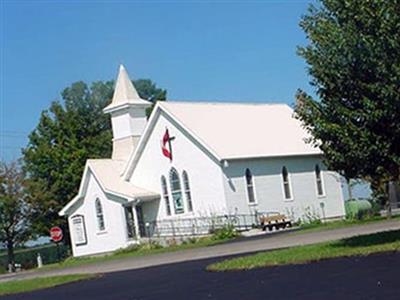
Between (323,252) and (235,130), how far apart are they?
31.5m

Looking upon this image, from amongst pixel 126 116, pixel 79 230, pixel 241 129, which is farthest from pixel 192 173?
pixel 79 230

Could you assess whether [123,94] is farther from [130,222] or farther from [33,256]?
[33,256]

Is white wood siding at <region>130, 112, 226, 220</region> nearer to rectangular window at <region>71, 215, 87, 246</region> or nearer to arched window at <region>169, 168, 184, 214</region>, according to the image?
arched window at <region>169, 168, 184, 214</region>

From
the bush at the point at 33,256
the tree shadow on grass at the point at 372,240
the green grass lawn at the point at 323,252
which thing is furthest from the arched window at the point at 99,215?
the tree shadow on grass at the point at 372,240

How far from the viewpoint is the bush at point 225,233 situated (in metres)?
46.0

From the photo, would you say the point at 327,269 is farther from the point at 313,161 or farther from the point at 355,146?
the point at 313,161

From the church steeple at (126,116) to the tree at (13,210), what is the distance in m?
9.54

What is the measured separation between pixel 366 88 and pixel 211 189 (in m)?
28.7

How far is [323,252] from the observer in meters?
21.6

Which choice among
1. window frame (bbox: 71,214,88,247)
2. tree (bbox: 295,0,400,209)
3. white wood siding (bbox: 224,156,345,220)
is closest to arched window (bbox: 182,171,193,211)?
white wood siding (bbox: 224,156,345,220)

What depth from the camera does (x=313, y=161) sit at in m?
54.8

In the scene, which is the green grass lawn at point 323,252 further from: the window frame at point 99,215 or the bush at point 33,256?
the bush at point 33,256

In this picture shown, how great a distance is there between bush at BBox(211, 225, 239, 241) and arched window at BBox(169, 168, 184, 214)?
198 inches

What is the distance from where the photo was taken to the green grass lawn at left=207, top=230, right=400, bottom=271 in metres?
20.5
